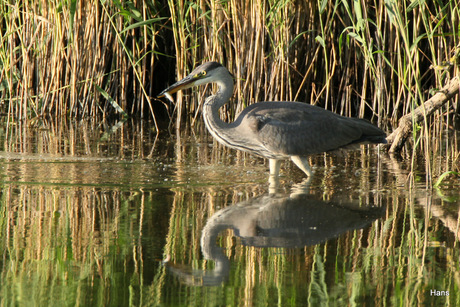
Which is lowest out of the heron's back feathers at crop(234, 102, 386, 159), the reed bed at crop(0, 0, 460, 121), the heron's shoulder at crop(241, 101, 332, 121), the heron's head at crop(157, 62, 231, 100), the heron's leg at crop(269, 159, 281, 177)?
the heron's leg at crop(269, 159, 281, 177)

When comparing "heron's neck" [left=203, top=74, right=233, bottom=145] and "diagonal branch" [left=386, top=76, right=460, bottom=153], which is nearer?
"heron's neck" [left=203, top=74, right=233, bottom=145]

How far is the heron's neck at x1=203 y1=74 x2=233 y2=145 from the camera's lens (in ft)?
18.9

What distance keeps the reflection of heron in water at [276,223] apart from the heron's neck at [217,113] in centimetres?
108

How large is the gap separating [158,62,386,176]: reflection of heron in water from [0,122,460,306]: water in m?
0.23

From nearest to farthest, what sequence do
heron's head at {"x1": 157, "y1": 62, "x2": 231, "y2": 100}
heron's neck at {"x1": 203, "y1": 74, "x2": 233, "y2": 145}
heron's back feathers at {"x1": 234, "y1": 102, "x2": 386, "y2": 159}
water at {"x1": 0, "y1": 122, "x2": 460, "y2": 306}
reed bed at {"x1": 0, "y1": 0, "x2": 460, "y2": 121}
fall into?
water at {"x1": 0, "y1": 122, "x2": 460, "y2": 306} → heron's back feathers at {"x1": 234, "y1": 102, "x2": 386, "y2": 159} → heron's neck at {"x1": 203, "y1": 74, "x2": 233, "y2": 145} → heron's head at {"x1": 157, "y1": 62, "x2": 231, "y2": 100} → reed bed at {"x1": 0, "y1": 0, "x2": 460, "y2": 121}

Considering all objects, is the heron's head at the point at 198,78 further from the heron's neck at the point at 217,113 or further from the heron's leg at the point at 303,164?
the heron's leg at the point at 303,164

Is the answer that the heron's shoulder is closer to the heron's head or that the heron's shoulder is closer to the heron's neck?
the heron's neck

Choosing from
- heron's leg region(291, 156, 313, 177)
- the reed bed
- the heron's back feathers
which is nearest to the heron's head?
the heron's back feathers

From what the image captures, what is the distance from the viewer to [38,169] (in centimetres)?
561

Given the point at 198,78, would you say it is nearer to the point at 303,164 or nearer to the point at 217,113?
the point at 217,113

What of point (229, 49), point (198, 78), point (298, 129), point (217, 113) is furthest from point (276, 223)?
point (229, 49)

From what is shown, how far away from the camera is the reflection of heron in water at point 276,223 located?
3215 mm

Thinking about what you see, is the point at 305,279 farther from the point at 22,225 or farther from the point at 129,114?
the point at 129,114

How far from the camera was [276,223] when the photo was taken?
13.2ft
